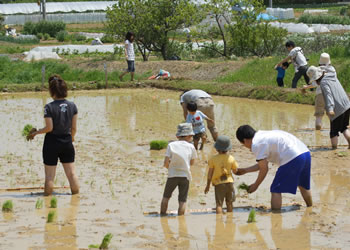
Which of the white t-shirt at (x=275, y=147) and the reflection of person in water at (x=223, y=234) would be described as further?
the white t-shirt at (x=275, y=147)

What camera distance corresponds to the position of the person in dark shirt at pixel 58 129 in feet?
28.7

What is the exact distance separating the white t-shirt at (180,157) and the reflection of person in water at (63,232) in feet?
4.18

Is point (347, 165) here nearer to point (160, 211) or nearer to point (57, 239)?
point (160, 211)

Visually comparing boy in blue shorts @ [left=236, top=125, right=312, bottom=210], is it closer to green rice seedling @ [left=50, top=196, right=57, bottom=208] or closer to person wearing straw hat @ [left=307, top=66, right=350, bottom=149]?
green rice seedling @ [left=50, top=196, right=57, bottom=208]

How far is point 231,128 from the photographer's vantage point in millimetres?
14570

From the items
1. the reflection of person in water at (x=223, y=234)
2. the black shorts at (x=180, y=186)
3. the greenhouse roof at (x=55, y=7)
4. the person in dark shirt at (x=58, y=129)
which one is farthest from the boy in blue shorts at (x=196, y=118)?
the greenhouse roof at (x=55, y=7)

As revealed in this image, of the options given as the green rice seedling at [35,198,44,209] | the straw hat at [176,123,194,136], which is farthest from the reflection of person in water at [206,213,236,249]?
the green rice seedling at [35,198,44,209]

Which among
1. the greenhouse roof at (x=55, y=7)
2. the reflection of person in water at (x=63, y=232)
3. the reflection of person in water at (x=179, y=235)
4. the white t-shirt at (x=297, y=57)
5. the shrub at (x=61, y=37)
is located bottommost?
the reflection of person in water at (x=179, y=235)

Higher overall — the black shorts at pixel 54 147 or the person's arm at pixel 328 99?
the person's arm at pixel 328 99

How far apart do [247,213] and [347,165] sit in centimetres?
328

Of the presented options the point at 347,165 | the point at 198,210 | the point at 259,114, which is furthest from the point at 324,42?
the point at 198,210

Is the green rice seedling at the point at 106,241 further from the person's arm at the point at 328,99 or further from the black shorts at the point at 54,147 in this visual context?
the person's arm at the point at 328,99

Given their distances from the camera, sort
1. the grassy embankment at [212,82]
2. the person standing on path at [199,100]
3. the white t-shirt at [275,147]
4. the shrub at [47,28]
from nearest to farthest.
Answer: the white t-shirt at [275,147] < the person standing on path at [199,100] < the grassy embankment at [212,82] < the shrub at [47,28]

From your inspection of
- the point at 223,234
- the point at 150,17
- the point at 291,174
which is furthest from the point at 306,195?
the point at 150,17
